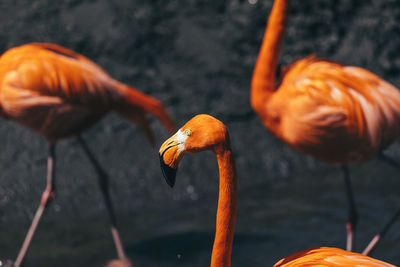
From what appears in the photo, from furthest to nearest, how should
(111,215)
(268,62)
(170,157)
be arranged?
(111,215) → (268,62) → (170,157)

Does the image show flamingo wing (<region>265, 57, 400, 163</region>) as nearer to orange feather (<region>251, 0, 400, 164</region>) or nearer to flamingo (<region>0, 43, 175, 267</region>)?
orange feather (<region>251, 0, 400, 164</region>)

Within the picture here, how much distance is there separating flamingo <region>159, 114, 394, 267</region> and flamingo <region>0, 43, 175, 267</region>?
1630 millimetres

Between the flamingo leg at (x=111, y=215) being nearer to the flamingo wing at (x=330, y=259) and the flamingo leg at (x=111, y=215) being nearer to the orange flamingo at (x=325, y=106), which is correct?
the orange flamingo at (x=325, y=106)

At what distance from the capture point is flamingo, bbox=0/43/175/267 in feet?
10.3

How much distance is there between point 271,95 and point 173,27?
Result: 7.28ft

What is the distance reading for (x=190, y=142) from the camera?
5.39ft

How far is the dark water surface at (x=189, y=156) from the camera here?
353cm

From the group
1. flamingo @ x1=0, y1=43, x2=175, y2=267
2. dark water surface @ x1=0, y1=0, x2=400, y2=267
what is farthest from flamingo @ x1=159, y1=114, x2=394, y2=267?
flamingo @ x1=0, y1=43, x2=175, y2=267

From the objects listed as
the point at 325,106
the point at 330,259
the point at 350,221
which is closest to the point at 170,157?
the point at 330,259

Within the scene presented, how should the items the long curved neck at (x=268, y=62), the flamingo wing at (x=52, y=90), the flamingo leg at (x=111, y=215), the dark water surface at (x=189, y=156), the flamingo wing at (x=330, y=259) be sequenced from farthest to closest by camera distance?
the dark water surface at (x=189, y=156)
the flamingo leg at (x=111, y=215)
the flamingo wing at (x=52, y=90)
the long curved neck at (x=268, y=62)
the flamingo wing at (x=330, y=259)

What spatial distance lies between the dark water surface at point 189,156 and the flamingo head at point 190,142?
1724mm

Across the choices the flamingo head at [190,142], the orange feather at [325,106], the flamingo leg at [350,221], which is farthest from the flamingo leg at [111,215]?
the flamingo head at [190,142]

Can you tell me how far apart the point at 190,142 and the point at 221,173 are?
143 millimetres

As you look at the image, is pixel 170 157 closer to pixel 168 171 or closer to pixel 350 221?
pixel 168 171
